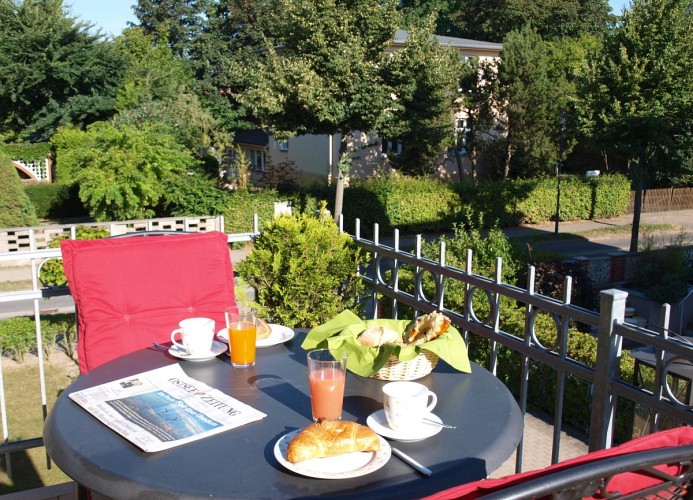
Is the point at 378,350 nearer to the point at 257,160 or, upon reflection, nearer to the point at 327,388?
the point at 327,388

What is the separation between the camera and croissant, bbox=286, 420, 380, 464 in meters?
1.69

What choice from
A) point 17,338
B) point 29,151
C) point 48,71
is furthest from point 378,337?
point 48,71

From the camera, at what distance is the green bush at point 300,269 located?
4.66 m

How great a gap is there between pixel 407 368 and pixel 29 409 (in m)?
4.99

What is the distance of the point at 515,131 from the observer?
24.1m

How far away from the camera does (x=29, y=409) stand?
600cm

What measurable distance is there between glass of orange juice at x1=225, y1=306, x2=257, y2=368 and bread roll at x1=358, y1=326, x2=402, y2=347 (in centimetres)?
45

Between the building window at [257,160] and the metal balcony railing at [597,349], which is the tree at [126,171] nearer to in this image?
the metal balcony railing at [597,349]

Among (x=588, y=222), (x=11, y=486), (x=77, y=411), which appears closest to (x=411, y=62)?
(x=588, y=222)

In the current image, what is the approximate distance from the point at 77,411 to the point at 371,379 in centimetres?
102

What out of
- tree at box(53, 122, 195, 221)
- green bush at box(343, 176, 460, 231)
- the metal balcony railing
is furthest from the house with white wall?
the metal balcony railing

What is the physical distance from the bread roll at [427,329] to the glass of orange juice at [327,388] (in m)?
0.43

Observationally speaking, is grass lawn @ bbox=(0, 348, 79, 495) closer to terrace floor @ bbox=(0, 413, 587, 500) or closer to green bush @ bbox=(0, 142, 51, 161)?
terrace floor @ bbox=(0, 413, 587, 500)

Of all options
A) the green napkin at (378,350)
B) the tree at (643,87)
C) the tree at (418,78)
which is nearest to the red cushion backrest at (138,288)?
the green napkin at (378,350)
